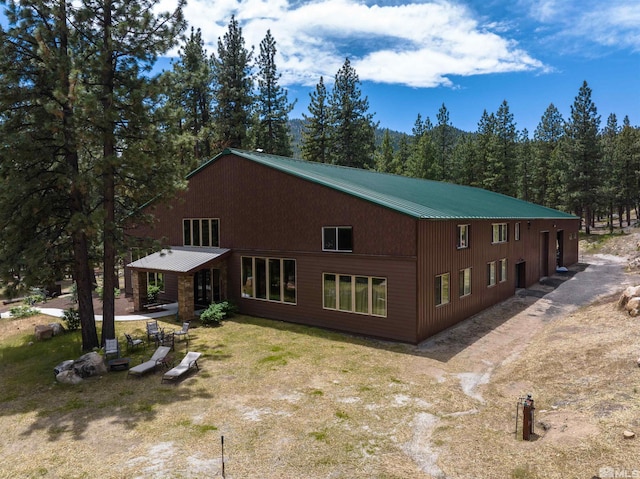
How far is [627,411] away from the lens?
806 centimetres

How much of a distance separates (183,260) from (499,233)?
56.0ft

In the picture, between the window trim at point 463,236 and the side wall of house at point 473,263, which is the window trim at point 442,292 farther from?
the window trim at point 463,236

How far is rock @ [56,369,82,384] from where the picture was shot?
1255 cm

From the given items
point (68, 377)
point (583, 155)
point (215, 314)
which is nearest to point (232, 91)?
point (215, 314)

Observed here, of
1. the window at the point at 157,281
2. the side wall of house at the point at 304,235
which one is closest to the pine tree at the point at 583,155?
the side wall of house at the point at 304,235

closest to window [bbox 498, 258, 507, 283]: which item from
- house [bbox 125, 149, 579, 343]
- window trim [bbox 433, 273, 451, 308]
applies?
house [bbox 125, 149, 579, 343]

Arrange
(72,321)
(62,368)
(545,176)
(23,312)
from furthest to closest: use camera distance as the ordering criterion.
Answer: (545,176) → (23,312) → (72,321) → (62,368)

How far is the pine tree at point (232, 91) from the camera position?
131ft

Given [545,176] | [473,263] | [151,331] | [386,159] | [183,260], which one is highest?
[386,159]

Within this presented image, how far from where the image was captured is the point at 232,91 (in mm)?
39688

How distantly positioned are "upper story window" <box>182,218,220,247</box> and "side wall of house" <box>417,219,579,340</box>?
1161 cm

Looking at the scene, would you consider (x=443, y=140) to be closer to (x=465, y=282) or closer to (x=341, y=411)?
(x=465, y=282)

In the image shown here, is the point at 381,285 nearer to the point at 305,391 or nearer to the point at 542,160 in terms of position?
the point at 305,391

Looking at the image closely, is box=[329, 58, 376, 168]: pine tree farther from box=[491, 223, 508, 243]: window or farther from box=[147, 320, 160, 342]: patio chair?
box=[147, 320, 160, 342]: patio chair
